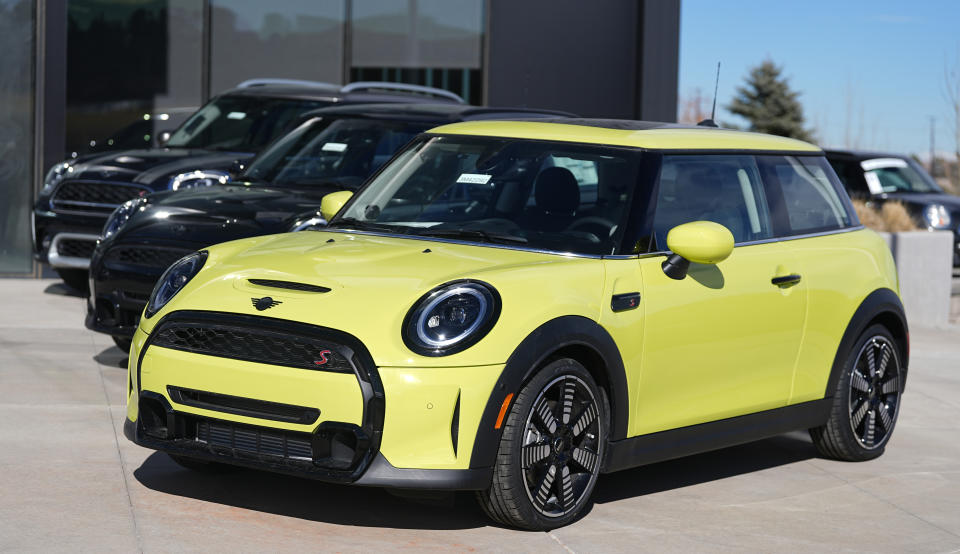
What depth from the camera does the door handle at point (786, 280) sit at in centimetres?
643

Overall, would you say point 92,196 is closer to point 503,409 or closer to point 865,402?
point 865,402

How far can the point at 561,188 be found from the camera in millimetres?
6113

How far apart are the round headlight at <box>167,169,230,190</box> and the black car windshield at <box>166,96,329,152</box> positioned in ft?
3.33

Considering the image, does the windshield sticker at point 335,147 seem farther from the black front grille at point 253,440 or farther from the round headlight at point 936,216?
the round headlight at point 936,216

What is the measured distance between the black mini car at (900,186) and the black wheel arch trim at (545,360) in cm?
1298

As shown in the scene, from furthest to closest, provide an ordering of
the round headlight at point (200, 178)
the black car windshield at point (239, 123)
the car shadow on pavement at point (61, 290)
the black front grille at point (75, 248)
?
the car shadow on pavement at point (61, 290), the black car windshield at point (239, 123), the black front grille at point (75, 248), the round headlight at point (200, 178)

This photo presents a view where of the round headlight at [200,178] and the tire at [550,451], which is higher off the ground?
the round headlight at [200,178]

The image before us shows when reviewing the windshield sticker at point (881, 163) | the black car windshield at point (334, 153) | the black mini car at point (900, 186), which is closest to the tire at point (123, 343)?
the black car windshield at point (334, 153)

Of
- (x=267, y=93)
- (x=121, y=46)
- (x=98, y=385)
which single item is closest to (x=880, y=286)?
(x=98, y=385)

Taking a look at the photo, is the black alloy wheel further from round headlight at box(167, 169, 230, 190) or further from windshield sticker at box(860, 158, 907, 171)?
windshield sticker at box(860, 158, 907, 171)

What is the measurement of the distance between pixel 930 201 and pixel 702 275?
1284 centimetres

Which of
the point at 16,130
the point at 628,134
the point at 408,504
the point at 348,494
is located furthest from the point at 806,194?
the point at 16,130

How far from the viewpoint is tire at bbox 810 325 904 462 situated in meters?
7.07

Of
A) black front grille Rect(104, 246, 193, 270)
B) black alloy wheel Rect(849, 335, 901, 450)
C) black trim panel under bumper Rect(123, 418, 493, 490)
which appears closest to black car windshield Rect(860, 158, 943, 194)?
black alloy wheel Rect(849, 335, 901, 450)
